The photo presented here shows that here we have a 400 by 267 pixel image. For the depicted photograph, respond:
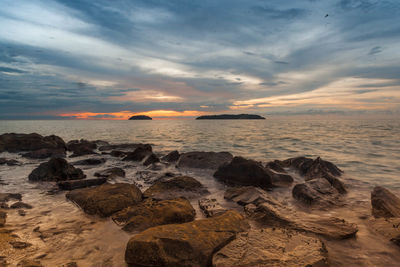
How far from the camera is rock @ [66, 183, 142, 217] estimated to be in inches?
208

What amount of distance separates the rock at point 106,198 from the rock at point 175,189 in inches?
21.5

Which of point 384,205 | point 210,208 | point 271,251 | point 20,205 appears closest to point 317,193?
point 384,205

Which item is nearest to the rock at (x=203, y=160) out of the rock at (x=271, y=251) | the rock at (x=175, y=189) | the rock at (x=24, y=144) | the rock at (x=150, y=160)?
the rock at (x=150, y=160)

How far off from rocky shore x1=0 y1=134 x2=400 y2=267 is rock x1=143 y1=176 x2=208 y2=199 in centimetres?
3

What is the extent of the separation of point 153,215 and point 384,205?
565 cm

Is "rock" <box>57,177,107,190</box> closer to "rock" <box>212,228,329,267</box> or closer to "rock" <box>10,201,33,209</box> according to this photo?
"rock" <box>10,201,33,209</box>

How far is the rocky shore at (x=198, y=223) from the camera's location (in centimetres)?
325

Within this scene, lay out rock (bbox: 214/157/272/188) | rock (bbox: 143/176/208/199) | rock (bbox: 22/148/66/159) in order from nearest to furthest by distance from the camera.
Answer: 1. rock (bbox: 143/176/208/199)
2. rock (bbox: 214/157/272/188)
3. rock (bbox: 22/148/66/159)

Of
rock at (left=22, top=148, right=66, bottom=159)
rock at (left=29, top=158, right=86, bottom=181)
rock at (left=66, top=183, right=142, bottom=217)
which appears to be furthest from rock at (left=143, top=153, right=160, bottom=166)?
rock at (left=22, top=148, right=66, bottom=159)

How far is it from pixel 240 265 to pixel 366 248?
8.56 feet

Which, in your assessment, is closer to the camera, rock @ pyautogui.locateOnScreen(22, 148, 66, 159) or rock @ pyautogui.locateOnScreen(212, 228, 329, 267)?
rock @ pyautogui.locateOnScreen(212, 228, 329, 267)

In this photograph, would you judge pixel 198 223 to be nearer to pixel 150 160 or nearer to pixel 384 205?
pixel 384 205

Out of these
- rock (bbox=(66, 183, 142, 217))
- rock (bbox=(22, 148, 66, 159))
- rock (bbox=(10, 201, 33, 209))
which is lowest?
rock (bbox=(22, 148, 66, 159))

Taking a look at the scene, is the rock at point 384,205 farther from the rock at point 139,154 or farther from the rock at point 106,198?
the rock at point 139,154
